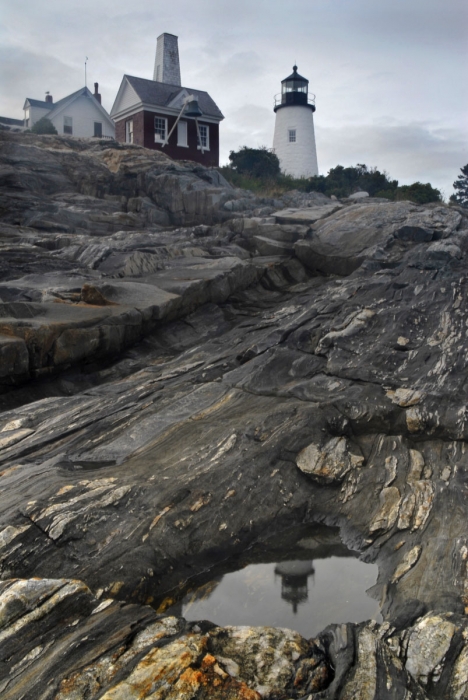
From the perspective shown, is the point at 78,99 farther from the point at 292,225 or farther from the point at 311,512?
the point at 311,512

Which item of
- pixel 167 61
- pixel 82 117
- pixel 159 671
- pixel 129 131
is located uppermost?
pixel 167 61

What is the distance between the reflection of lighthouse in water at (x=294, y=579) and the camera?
7.37m

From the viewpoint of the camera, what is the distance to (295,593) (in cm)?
748

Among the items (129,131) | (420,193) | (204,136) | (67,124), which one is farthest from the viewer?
(67,124)

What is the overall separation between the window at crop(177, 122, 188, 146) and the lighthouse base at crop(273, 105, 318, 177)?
974 cm

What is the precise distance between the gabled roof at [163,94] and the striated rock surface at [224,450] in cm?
2647

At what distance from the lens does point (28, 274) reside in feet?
52.5

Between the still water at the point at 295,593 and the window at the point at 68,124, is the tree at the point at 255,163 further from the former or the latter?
the still water at the point at 295,593

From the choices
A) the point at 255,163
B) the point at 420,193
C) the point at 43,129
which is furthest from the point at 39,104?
the point at 420,193

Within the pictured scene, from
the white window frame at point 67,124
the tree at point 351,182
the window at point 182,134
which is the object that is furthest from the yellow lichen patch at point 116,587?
the white window frame at point 67,124

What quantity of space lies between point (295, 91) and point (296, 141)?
5153 millimetres

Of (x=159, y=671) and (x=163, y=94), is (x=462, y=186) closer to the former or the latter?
(x=163, y=94)

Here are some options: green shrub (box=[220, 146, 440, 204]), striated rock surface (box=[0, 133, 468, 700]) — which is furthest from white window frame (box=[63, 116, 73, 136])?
striated rock surface (box=[0, 133, 468, 700])

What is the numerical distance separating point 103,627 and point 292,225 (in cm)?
1648
